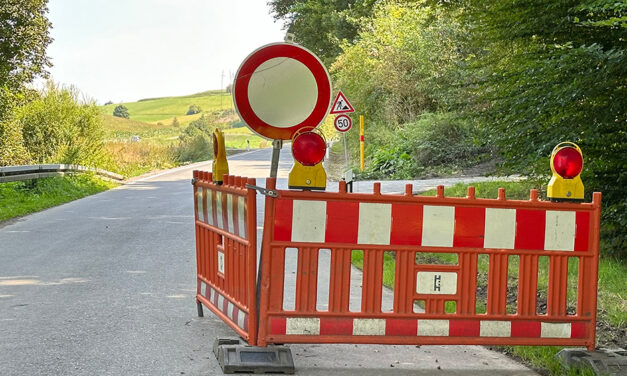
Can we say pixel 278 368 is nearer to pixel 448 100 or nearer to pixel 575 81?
pixel 575 81

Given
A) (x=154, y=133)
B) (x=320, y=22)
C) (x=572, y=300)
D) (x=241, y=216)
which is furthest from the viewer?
(x=154, y=133)

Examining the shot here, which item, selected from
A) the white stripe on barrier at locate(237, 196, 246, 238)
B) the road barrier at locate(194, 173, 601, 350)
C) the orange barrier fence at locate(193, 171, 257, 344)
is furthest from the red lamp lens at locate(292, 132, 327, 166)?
the white stripe on barrier at locate(237, 196, 246, 238)

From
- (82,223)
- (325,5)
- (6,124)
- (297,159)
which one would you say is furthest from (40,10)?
(325,5)

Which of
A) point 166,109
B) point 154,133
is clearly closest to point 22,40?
point 154,133

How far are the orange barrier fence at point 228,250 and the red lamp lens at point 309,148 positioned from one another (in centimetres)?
39

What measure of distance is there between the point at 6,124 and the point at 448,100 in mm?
18006

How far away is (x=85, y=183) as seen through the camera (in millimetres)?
26734

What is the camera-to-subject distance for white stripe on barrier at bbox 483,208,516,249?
5.50 m

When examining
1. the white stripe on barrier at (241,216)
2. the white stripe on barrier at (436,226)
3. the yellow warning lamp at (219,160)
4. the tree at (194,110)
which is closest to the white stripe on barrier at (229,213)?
the white stripe on barrier at (241,216)

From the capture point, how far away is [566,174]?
5.60 meters

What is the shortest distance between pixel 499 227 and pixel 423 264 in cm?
55

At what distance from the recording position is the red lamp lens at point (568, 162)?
556cm

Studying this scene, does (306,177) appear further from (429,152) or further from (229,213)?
(429,152)

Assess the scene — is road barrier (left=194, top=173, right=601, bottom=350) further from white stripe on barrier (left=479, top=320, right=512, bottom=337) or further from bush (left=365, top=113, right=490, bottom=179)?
bush (left=365, top=113, right=490, bottom=179)
